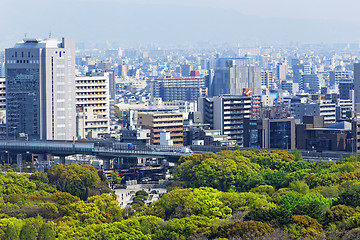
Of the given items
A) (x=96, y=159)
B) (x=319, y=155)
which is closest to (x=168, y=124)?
(x=96, y=159)

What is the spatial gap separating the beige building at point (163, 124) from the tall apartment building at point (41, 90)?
7102 millimetres

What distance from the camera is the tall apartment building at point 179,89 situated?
187m

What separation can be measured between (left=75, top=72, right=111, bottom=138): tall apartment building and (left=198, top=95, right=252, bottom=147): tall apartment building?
10621 millimetres

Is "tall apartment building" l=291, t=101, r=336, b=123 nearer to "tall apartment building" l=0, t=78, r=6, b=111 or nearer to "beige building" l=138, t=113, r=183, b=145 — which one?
"beige building" l=138, t=113, r=183, b=145

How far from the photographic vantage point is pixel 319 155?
251 ft

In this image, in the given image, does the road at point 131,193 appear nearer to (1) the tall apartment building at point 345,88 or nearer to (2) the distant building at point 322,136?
(2) the distant building at point 322,136

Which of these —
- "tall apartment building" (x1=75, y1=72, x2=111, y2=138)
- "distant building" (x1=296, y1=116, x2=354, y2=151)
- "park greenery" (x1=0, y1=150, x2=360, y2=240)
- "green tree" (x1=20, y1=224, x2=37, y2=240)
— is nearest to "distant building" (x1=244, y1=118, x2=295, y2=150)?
"distant building" (x1=296, y1=116, x2=354, y2=151)

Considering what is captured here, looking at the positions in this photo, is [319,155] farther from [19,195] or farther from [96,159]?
[19,195]

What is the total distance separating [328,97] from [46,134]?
2008 inches

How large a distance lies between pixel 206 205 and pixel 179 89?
139366 mm

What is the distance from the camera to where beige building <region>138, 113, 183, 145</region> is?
92.9 metres

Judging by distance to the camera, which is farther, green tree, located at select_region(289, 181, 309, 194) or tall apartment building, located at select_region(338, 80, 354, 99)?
tall apartment building, located at select_region(338, 80, 354, 99)

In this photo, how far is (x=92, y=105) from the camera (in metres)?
108

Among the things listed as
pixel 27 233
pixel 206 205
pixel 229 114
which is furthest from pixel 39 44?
pixel 27 233
